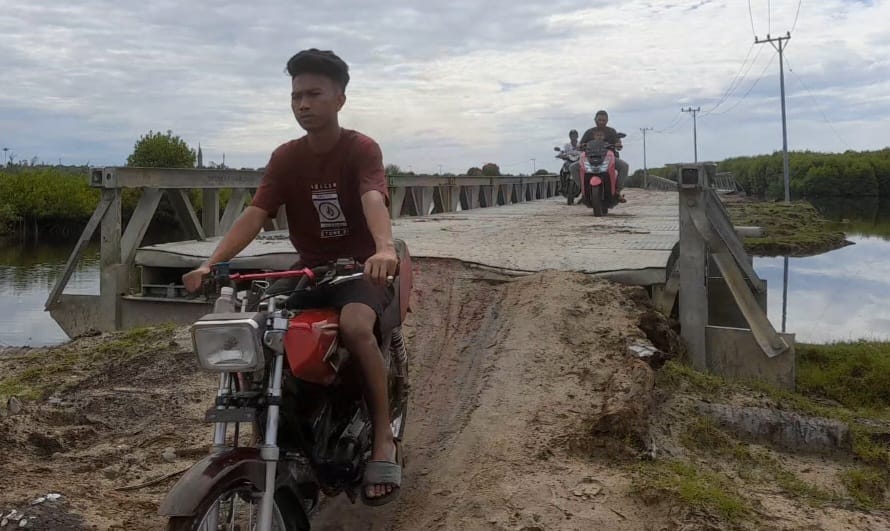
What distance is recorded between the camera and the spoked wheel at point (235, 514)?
2.39 metres

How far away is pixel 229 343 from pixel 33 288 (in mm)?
14657

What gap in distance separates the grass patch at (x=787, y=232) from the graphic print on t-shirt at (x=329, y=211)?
65.2 feet

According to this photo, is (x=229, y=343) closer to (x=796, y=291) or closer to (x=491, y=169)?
(x=796, y=291)

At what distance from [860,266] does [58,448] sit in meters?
22.6

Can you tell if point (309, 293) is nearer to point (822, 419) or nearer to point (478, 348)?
point (478, 348)

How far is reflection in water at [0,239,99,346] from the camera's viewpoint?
34.6 ft

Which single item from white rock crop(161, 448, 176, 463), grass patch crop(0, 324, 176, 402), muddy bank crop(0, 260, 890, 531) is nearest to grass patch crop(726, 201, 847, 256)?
muddy bank crop(0, 260, 890, 531)

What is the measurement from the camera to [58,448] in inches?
166

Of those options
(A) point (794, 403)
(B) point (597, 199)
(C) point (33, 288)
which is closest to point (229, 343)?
(A) point (794, 403)

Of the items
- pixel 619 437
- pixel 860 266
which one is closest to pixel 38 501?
pixel 619 437

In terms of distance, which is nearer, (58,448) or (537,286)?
(58,448)

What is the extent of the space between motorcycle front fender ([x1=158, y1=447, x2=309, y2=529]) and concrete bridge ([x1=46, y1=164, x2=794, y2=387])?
4057mm

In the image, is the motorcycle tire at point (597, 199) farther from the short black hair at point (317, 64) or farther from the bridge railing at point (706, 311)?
the short black hair at point (317, 64)

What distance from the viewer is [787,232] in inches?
1209
